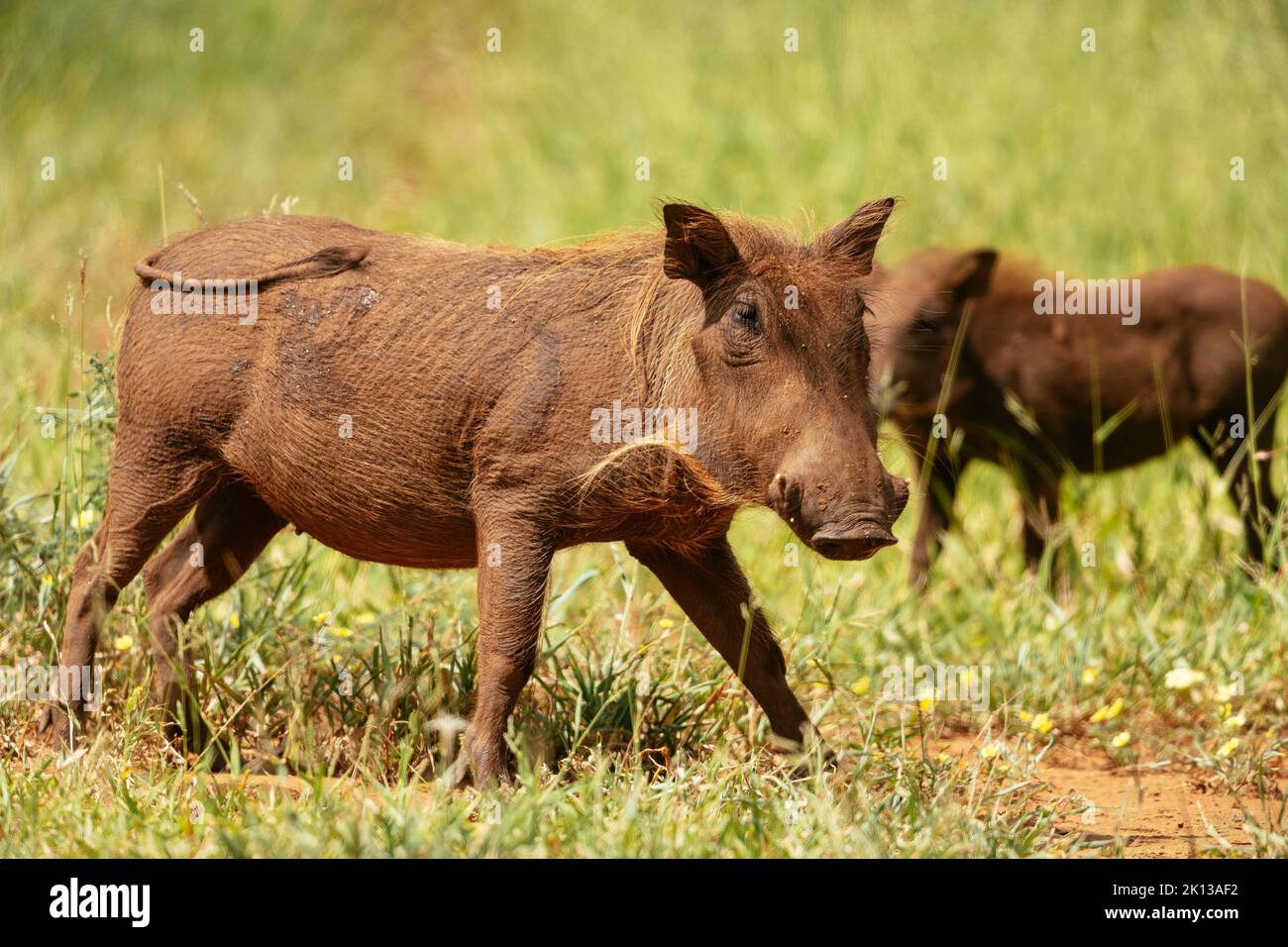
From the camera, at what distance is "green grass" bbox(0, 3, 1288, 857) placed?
143 inches

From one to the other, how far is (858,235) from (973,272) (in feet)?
9.78

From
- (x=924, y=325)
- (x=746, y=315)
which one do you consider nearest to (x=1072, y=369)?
(x=924, y=325)

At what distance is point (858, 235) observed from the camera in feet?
12.1

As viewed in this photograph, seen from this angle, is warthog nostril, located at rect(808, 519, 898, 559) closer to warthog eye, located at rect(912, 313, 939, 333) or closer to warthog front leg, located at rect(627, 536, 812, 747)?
warthog front leg, located at rect(627, 536, 812, 747)

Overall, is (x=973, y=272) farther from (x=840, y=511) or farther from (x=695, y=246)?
(x=840, y=511)

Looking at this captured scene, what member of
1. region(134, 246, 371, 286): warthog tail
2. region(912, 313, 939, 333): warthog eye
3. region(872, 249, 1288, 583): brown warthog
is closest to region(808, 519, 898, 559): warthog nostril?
region(912, 313, 939, 333): warthog eye

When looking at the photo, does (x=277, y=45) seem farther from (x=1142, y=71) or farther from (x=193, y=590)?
(x=193, y=590)

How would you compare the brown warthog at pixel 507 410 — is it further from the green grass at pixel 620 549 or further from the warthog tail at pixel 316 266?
the green grass at pixel 620 549

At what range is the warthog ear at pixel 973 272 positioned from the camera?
255 inches

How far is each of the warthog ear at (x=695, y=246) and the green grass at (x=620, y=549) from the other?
78 centimetres

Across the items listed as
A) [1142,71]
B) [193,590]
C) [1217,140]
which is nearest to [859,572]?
[193,590]

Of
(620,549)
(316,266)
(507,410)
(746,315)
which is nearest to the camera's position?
(746,315)

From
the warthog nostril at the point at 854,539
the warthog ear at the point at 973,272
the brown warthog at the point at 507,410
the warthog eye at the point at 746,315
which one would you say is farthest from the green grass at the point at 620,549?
the warthog ear at the point at 973,272

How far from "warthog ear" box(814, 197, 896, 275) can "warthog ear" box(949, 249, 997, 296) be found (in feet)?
9.36
